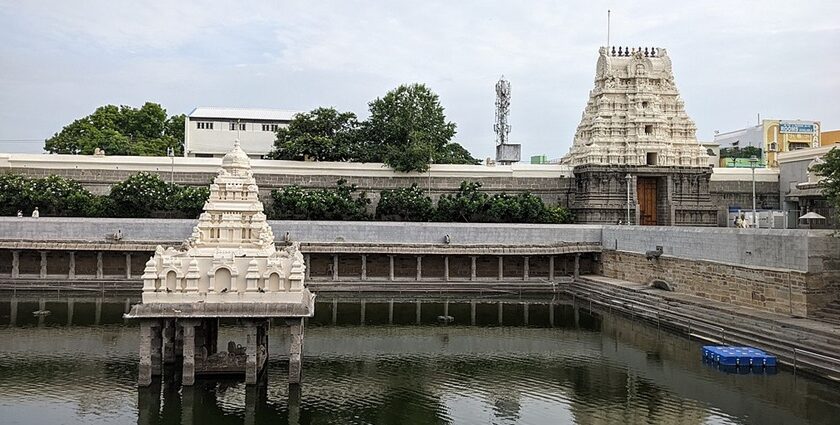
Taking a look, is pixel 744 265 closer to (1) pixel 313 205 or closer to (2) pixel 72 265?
(1) pixel 313 205

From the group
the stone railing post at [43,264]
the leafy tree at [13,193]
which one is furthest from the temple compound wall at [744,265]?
the leafy tree at [13,193]

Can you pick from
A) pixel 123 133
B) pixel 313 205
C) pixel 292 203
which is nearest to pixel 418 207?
pixel 313 205

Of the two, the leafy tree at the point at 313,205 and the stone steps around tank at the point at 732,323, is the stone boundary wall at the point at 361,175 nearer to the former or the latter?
the leafy tree at the point at 313,205

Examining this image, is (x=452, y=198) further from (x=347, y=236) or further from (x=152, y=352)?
(x=152, y=352)

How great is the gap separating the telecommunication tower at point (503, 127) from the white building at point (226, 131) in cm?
1655

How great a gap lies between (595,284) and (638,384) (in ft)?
41.6

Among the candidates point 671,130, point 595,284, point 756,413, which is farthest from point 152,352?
point 671,130

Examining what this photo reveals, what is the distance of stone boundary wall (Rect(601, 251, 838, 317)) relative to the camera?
Answer: 1842cm

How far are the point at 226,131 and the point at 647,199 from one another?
28.9 m

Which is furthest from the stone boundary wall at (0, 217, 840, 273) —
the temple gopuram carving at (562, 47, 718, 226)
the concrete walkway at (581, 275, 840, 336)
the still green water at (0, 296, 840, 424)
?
the temple gopuram carving at (562, 47, 718, 226)

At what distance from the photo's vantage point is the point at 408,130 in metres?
40.6

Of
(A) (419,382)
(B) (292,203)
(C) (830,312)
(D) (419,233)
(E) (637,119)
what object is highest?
(E) (637,119)

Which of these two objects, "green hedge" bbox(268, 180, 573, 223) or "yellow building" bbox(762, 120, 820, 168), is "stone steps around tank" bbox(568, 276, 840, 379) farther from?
"yellow building" bbox(762, 120, 820, 168)

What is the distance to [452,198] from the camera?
36438 mm
